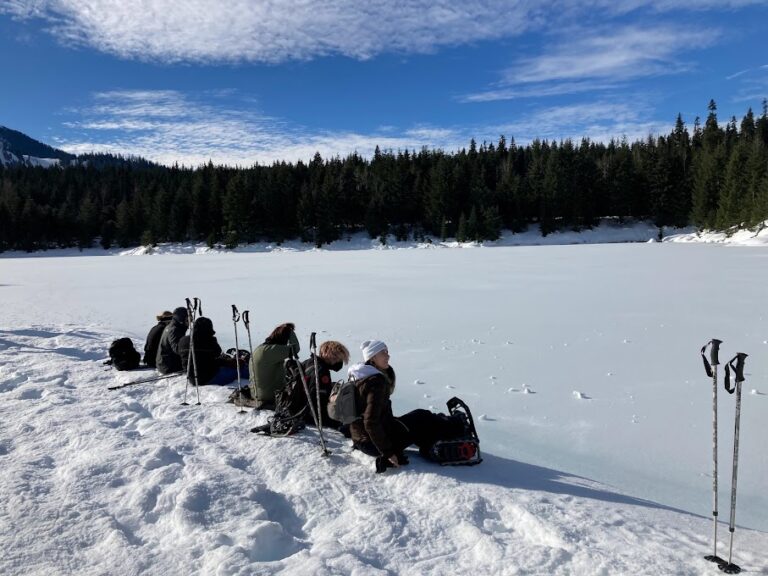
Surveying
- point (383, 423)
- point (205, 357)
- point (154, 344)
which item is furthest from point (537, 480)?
point (154, 344)

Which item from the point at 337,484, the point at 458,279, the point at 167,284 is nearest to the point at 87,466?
the point at 337,484

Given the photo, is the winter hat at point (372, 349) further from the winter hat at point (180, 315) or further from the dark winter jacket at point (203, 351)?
the winter hat at point (180, 315)

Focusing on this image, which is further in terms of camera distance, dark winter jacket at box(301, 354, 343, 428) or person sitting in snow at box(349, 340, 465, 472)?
dark winter jacket at box(301, 354, 343, 428)

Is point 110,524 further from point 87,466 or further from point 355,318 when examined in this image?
point 355,318

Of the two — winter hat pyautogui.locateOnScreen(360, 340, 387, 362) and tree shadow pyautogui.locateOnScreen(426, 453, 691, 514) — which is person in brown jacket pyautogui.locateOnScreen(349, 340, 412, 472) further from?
tree shadow pyautogui.locateOnScreen(426, 453, 691, 514)

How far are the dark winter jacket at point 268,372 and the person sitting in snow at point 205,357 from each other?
158 cm

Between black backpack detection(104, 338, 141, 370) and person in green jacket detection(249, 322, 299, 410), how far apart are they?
3256 mm

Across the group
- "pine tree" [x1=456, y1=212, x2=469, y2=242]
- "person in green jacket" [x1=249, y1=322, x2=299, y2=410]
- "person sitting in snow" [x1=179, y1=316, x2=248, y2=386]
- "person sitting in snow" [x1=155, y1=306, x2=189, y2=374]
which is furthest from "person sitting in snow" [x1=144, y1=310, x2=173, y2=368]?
"pine tree" [x1=456, y1=212, x2=469, y2=242]

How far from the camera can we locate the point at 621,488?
15.6ft

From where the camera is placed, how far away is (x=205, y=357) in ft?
25.1

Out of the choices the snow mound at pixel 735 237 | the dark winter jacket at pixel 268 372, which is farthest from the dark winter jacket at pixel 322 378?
the snow mound at pixel 735 237

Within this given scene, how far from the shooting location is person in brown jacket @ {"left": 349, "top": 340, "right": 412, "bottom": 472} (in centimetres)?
459

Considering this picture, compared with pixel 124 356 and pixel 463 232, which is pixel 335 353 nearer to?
pixel 124 356

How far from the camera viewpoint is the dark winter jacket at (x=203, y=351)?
7.53m
